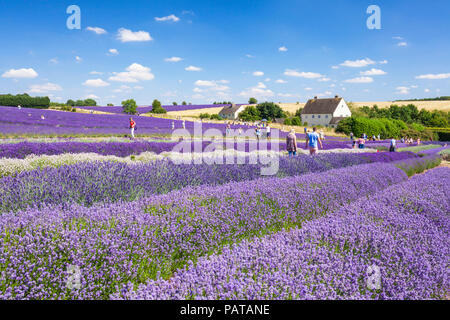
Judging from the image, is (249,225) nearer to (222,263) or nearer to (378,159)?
(222,263)

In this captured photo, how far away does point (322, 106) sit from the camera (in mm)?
56500

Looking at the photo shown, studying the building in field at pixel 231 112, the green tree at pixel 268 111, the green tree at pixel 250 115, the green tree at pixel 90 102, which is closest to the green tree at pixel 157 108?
the green tree at pixel 250 115

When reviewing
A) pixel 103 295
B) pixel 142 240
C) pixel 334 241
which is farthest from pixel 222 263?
pixel 334 241

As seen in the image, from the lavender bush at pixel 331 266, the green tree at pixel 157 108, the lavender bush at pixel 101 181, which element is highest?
the green tree at pixel 157 108

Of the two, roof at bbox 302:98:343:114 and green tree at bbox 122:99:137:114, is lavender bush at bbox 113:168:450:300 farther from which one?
roof at bbox 302:98:343:114

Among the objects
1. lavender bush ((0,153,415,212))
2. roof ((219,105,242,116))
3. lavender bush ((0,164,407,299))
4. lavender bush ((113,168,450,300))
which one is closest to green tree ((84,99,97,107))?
roof ((219,105,242,116))

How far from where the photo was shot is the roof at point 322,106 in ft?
180

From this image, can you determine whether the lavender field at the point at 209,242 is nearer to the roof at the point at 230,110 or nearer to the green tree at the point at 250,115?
the green tree at the point at 250,115

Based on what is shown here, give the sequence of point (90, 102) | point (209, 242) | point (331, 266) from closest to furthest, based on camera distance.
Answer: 1. point (331, 266)
2. point (209, 242)
3. point (90, 102)

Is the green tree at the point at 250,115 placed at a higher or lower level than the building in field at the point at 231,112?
lower

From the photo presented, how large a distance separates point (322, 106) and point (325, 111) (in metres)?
1.61

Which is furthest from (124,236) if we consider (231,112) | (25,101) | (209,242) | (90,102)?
(90,102)

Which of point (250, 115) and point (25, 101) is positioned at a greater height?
point (25, 101)

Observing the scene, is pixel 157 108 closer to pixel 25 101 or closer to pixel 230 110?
pixel 230 110
